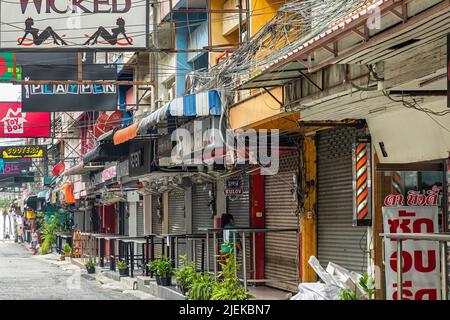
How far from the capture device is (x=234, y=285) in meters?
16.2

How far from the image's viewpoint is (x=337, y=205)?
1722 centimetres

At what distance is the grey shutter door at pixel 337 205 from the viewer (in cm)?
1650

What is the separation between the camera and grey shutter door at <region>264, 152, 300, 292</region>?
18969 millimetres

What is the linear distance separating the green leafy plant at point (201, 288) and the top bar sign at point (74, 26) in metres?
4.31

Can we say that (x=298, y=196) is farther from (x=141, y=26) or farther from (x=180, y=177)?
(x=180, y=177)

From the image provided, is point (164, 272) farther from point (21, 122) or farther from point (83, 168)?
point (21, 122)

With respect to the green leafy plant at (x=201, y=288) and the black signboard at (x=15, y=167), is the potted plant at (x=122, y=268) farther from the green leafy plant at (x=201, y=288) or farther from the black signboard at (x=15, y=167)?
the black signboard at (x=15, y=167)

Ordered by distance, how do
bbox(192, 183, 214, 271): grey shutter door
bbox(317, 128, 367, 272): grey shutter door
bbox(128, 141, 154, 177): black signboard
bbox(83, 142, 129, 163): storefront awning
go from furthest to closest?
1. bbox(83, 142, 129, 163): storefront awning
2. bbox(192, 183, 214, 271): grey shutter door
3. bbox(128, 141, 154, 177): black signboard
4. bbox(317, 128, 367, 272): grey shutter door

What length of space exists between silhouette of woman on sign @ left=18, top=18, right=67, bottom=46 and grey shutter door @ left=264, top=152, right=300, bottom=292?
4864 millimetres

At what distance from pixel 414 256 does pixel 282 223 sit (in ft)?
27.6

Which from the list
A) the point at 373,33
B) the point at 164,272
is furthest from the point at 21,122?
the point at 373,33

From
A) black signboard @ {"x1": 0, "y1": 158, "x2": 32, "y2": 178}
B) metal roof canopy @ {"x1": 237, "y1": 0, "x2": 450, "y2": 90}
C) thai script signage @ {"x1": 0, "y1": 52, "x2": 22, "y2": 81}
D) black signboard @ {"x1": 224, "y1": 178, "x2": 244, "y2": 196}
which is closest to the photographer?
metal roof canopy @ {"x1": 237, "y1": 0, "x2": 450, "y2": 90}

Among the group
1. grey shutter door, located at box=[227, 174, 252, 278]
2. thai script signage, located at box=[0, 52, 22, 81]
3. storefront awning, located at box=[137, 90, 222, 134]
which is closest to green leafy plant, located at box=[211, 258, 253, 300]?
storefront awning, located at box=[137, 90, 222, 134]

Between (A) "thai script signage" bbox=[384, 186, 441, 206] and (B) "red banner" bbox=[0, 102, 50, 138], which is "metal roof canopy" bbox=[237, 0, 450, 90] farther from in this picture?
(B) "red banner" bbox=[0, 102, 50, 138]
